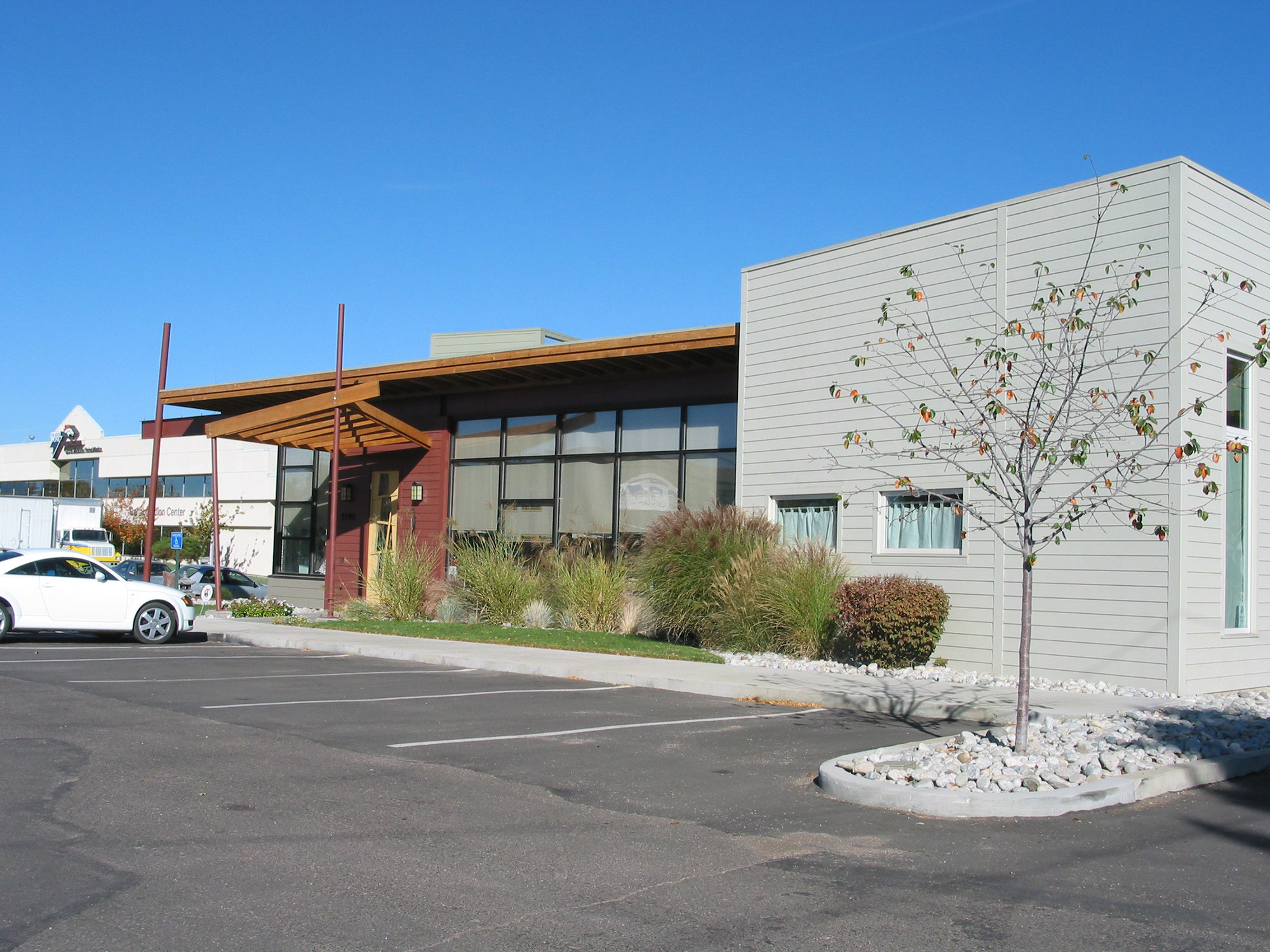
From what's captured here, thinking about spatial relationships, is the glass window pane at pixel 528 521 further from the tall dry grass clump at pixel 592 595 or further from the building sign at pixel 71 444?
the building sign at pixel 71 444

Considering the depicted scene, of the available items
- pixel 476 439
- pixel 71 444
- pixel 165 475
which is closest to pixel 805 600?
pixel 476 439

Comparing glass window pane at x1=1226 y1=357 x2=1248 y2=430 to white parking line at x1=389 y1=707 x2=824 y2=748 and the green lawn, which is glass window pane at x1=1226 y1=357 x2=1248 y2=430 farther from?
the green lawn

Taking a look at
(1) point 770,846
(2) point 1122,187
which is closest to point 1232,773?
(1) point 770,846

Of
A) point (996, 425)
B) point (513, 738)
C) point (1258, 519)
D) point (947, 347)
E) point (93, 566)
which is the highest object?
point (947, 347)

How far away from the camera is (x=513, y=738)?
373 inches

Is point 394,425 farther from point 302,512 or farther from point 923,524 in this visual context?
point 923,524

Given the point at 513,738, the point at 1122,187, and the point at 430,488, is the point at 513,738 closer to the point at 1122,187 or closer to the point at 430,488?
the point at 1122,187

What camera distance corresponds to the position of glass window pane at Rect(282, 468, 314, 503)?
28906mm

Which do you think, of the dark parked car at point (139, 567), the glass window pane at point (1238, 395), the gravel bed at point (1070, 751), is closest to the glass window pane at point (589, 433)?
the glass window pane at point (1238, 395)

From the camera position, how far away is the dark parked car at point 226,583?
32594mm

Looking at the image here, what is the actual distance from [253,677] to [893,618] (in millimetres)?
7937

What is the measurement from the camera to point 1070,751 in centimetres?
835

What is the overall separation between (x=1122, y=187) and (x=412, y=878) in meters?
8.61

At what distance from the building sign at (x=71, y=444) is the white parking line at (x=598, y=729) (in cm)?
5673
